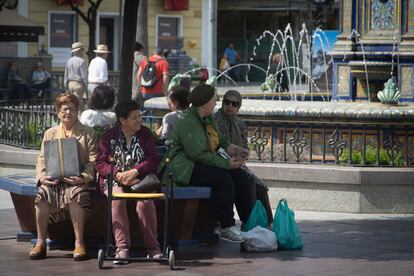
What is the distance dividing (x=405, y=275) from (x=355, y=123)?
427 cm

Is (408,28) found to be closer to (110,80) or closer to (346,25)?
(346,25)

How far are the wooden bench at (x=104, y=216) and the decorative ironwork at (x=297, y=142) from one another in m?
2.65

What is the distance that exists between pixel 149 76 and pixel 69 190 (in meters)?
10.1

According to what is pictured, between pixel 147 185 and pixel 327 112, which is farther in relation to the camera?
pixel 327 112

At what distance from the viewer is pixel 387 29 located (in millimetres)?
17531

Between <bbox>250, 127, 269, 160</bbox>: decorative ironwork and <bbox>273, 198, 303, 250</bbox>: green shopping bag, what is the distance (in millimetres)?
2861

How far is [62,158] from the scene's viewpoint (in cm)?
985

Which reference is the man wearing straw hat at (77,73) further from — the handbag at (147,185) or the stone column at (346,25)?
the handbag at (147,185)

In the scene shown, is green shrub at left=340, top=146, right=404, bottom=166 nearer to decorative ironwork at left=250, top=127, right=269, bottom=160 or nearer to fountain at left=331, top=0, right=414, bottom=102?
decorative ironwork at left=250, top=127, right=269, bottom=160

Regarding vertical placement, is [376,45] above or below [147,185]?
above

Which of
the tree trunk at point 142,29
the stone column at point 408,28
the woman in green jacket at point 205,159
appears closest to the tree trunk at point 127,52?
the woman in green jacket at point 205,159

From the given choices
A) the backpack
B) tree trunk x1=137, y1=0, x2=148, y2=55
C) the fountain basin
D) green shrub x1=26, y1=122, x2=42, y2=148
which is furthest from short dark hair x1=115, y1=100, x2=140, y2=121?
tree trunk x1=137, y1=0, x2=148, y2=55

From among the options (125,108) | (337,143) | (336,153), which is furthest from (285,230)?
(337,143)

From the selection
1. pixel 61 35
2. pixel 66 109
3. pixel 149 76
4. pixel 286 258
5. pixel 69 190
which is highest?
pixel 61 35
